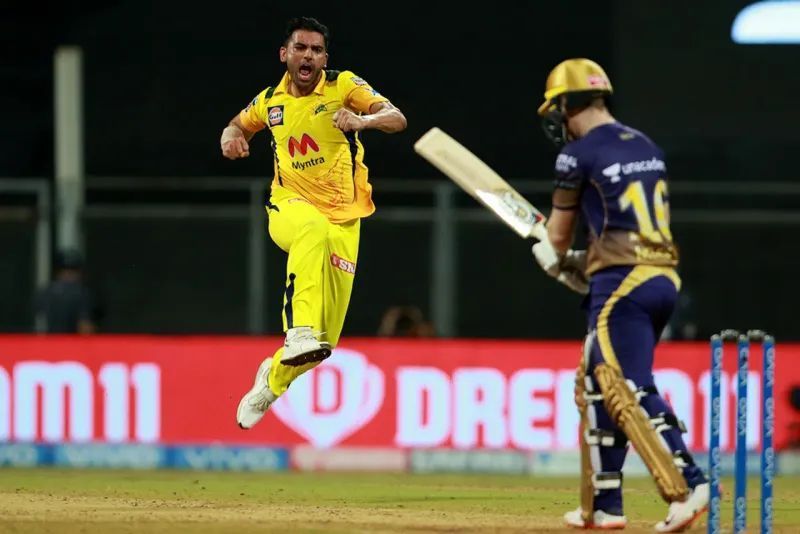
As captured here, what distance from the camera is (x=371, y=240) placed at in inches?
611

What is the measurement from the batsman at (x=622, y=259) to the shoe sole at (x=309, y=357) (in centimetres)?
163

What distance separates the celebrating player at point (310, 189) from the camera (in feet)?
30.9

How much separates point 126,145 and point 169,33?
1208mm

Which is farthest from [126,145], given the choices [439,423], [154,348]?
[439,423]

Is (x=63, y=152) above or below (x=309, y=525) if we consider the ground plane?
above

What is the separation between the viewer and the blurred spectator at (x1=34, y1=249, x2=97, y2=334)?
1466 cm

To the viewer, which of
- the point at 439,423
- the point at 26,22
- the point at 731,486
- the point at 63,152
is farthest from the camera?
the point at 26,22

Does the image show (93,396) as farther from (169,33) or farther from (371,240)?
(169,33)

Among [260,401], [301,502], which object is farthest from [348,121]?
[301,502]

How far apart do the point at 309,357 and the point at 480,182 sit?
1394mm

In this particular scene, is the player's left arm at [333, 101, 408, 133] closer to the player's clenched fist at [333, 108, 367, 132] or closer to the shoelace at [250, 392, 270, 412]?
the player's clenched fist at [333, 108, 367, 132]

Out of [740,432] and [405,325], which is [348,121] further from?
[405,325]

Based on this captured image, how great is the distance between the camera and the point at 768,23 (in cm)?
1812

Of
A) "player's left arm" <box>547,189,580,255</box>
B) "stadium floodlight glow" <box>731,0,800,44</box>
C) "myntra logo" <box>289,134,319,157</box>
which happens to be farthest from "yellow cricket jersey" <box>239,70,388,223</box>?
"stadium floodlight glow" <box>731,0,800,44</box>
